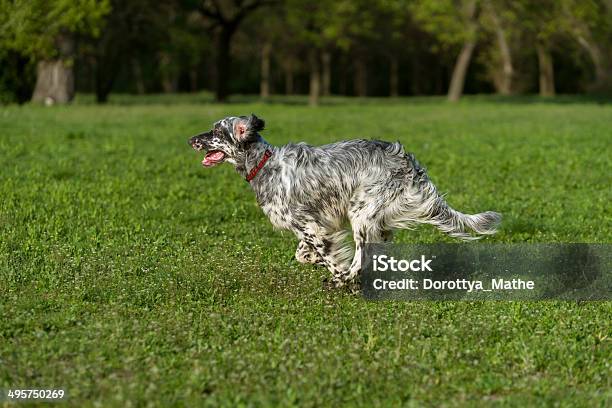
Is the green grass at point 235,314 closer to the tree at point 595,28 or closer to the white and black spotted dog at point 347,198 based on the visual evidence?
the white and black spotted dog at point 347,198

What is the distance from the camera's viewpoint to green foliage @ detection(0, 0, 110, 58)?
3033 cm

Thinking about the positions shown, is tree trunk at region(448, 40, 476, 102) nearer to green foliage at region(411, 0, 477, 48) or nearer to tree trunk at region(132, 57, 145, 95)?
green foliage at region(411, 0, 477, 48)

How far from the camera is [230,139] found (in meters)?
9.53

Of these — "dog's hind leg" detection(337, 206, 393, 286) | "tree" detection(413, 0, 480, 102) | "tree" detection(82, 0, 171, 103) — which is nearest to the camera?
"dog's hind leg" detection(337, 206, 393, 286)

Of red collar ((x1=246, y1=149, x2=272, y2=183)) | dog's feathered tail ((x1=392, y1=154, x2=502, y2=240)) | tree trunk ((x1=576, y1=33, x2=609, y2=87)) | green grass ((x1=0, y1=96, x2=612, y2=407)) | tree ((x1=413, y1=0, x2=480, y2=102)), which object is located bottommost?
green grass ((x1=0, y1=96, x2=612, y2=407))

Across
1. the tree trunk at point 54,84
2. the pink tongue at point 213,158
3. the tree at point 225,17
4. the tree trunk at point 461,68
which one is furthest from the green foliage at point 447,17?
the pink tongue at point 213,158

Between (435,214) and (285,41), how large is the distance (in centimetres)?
5905

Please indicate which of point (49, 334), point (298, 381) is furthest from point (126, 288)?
point (298, 381)

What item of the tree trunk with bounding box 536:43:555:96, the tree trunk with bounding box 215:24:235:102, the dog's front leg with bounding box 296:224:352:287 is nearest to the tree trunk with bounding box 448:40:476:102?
the tree trunk with bounding box 215:24:235:102

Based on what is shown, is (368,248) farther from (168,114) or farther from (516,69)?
(516,69)

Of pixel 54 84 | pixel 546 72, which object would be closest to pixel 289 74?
pixel 546 72

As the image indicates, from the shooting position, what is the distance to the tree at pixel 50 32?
3073cm

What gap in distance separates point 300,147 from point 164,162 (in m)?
9.88

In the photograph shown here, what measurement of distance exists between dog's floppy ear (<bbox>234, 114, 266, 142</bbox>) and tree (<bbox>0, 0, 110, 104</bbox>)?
22.6m
